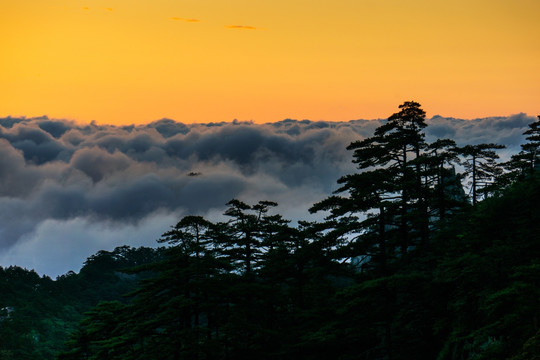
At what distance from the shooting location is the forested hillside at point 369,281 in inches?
962

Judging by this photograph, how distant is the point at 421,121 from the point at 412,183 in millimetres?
9422

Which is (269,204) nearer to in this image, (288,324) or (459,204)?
(288,324)

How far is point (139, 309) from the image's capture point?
117 ft

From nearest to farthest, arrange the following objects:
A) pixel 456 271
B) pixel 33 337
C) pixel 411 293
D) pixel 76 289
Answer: pixel 456 271 < pixel 411 293 < pixel 33 337 < pixel 76 289

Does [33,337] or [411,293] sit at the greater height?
[411,293]

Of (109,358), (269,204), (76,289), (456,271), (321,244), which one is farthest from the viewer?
(76,289)

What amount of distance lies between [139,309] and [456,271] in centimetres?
2147

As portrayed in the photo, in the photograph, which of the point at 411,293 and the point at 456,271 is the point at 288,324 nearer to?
the point at 411,293

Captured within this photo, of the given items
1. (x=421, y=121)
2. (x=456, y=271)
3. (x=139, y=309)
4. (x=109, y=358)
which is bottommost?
(x=109, y=358)

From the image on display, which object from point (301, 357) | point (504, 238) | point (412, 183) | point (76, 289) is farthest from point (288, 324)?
point (76, 289)

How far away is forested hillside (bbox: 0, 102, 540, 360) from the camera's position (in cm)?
2444

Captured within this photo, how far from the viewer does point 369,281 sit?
2856 cm

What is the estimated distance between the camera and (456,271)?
87.6 ft

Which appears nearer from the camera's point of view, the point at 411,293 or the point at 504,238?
the point at 504,238
